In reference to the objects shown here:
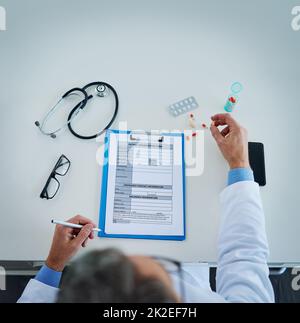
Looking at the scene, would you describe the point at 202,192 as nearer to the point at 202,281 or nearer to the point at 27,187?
the point at 202,281

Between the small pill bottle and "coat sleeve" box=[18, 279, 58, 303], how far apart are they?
64 cm

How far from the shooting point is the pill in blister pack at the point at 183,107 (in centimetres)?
85

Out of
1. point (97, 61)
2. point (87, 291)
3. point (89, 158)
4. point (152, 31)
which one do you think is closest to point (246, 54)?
point (152, 31)

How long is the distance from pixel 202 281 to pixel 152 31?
77 cm

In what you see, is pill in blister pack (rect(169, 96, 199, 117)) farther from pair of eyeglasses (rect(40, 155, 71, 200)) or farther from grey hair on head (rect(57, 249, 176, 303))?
grey hair on head (rect(57, 249, 176, 303))

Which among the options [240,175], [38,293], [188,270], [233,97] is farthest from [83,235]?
[233,97]

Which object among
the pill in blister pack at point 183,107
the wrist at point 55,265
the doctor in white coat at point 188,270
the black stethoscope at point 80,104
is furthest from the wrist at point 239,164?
the wrist at point 55,265

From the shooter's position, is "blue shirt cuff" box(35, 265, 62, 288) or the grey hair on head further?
"blue shirt cuff" box(35, 265, 62, 288)

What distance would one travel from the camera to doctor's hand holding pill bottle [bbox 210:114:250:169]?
76cm

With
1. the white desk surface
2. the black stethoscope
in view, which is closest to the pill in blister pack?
the white desk surface

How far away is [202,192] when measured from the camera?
782mm

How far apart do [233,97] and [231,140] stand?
0.51 feet

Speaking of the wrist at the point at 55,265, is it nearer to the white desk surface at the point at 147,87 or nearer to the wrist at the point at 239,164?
the white desk surface at the point at 147,87
